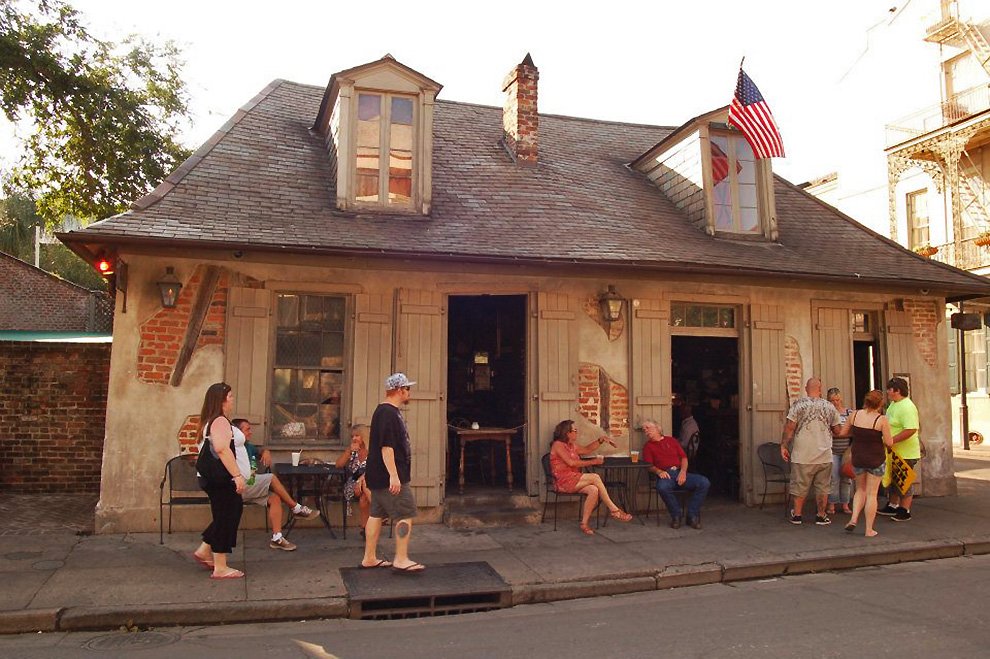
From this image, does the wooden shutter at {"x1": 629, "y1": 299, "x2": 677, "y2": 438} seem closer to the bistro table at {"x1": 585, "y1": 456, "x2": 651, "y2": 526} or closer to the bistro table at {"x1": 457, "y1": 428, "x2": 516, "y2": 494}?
the bistro table at {"x1": 585, "y1": 456, "x2": 651, "y2": 526}

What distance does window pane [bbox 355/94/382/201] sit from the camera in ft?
29.7

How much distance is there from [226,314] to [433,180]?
3.53m

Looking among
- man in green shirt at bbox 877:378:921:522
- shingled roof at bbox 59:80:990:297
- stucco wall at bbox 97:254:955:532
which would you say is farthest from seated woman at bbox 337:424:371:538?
man in green shirt at bbox 877:378:921:522

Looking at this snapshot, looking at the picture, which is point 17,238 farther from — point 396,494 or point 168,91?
point 396,494

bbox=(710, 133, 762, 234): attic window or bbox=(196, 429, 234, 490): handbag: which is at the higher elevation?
bbox=(710, 133, 762, 234): attic window

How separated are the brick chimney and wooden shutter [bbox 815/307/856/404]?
16.0ft

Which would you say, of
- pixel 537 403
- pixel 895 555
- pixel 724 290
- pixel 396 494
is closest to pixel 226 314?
pixel 396 494

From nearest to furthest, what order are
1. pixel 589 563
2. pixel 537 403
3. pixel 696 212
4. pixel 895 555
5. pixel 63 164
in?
1. pixel 589 563
2. pixel 895 555
3. pixel 537 403
4. pixel 696 212
5. pixel 63 164

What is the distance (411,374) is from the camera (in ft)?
27.7

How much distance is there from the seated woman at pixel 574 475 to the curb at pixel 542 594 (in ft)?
4.97

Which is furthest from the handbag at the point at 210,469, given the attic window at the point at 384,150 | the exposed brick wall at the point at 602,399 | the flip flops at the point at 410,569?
the exposed brick wall at the point at 602,399

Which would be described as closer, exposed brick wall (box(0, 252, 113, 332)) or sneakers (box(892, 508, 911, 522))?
sneakers (box(892, 508, 911, 522))

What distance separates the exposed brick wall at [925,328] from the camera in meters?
10.6

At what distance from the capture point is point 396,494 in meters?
6.22
